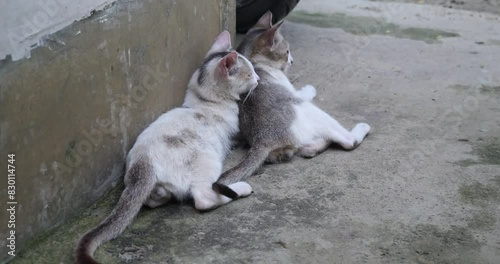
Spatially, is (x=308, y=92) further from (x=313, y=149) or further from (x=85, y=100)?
(x=85, y=100)

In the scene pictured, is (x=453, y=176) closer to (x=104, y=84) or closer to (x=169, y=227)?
(x=169, y=227)

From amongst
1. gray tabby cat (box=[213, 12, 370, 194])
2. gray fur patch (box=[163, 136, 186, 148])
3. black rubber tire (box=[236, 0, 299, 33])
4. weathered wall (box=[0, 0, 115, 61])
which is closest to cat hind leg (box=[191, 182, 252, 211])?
gray tabby cat (box=[213, 12, 370, 194])

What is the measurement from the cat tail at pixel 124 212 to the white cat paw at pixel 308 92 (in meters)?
Result: 1.62

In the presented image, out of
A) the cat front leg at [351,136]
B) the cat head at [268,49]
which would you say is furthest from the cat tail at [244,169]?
the cat head at [268,49]

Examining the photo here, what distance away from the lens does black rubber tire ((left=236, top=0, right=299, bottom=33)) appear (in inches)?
242

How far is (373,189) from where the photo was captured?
4195 mm

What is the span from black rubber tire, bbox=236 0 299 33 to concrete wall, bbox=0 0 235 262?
4.67ft

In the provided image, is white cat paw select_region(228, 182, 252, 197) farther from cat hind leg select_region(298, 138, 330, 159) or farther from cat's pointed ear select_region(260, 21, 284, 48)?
cat's pointed ear select_region(260, 21, 284, 48)

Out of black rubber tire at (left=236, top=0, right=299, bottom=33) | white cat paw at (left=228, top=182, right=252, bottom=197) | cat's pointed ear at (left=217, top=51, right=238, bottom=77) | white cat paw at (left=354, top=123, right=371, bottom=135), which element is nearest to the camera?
white cat paw at (left=228, top=182, right=252, bottom=197)

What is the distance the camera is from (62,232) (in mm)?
3711

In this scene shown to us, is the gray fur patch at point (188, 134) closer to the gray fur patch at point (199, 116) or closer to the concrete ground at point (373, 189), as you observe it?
the gray fur patch at point (199, 116)

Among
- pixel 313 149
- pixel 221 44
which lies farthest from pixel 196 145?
pixel 221 44

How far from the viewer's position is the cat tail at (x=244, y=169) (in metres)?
3.94

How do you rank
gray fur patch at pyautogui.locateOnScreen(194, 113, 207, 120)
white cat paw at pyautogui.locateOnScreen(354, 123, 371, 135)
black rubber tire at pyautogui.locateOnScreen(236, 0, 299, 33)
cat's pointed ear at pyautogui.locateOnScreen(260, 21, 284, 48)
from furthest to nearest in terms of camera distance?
black rubber tire at pyautogui.locateOnScreen(236, 0, 299, 33)
cat's pointed ear at pyautogui.locateOnScreen(260, 21, 284, 48)
white cat paw at pyautogui.locateOnScreen(354, 123, 371, 135)
gray fur patch at pyautogui.locateOnScreen(194, 113, 207, 120)
